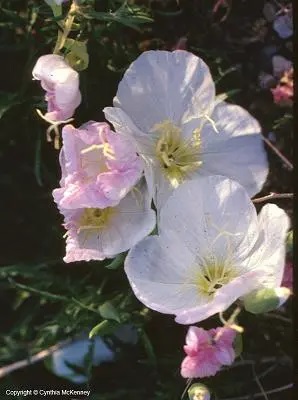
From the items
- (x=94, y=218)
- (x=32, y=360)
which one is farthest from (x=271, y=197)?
(x=32, y=360)

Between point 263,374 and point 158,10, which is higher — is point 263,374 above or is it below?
below

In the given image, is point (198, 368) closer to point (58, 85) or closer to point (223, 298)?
point (223, 298)

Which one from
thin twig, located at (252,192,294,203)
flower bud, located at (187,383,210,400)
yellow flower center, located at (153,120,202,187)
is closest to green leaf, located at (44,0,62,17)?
yellow flower center, located at (153,120,202,187)

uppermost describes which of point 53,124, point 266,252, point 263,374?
point 53,124

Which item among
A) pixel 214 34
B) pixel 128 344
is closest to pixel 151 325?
pixel 128 344

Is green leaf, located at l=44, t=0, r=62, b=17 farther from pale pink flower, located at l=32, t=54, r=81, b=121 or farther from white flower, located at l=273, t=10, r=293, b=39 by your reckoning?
white flower, located at l=273, t=10, r=293, b=39

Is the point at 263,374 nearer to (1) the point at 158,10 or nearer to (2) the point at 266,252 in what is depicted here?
(2) the point at 266,252
